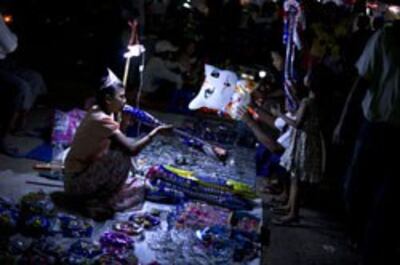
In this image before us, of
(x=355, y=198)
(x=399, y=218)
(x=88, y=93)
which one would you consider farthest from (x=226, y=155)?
(x=88, y=93)

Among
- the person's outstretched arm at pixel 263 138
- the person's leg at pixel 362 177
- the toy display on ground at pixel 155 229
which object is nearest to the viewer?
the toy display on ground at pixel 155 229

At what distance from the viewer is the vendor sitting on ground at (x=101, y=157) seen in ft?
16.1

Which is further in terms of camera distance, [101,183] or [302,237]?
[302,237]

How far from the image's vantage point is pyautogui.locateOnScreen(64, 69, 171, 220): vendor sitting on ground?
4.92 meters

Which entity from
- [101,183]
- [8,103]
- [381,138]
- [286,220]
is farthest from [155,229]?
[8,103]

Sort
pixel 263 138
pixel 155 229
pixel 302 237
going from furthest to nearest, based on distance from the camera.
Answer: 1. pixel 263 138
2. pixel 302 237
3. pixel 155 229

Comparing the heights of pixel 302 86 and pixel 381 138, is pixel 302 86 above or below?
above

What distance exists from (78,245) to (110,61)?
5.71 m

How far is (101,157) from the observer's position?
4.96 metres

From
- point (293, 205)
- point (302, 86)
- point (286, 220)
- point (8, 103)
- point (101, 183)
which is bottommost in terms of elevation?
point (286, 220)

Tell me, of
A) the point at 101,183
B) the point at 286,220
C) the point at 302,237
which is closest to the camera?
the point at 101,183

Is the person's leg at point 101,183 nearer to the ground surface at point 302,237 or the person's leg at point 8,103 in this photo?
the ground surface at point 302,237

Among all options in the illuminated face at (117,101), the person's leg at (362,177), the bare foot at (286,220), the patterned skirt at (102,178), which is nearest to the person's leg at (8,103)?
the patterned skirt at (102,178)

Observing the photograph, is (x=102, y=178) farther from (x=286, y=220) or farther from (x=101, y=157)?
(x=286, y=220)
